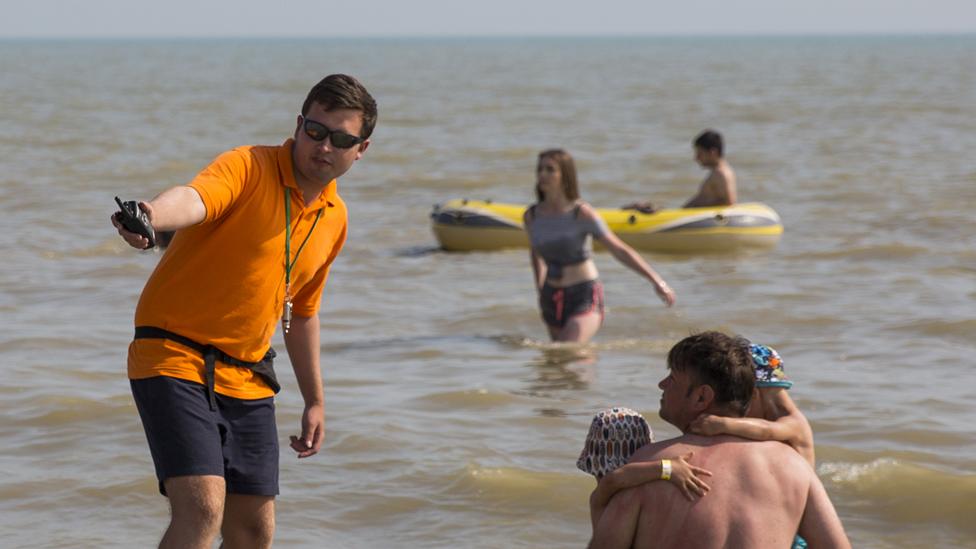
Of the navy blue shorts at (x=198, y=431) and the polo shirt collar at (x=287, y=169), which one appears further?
the polo shirt collar at (x=287, y=169)

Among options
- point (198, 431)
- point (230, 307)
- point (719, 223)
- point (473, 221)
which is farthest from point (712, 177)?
point (198, 431)

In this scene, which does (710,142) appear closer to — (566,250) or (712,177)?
(712,177)

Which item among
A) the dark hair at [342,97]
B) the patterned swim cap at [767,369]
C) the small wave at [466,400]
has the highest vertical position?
the dark hair at [342,97]

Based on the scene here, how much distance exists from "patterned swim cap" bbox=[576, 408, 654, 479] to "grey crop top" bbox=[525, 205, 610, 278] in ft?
18.0

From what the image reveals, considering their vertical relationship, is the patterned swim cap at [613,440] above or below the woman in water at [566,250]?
below

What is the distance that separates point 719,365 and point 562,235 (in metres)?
5.74

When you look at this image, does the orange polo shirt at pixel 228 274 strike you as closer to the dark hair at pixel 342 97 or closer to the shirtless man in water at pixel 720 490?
the dark hair at pixel 342 97

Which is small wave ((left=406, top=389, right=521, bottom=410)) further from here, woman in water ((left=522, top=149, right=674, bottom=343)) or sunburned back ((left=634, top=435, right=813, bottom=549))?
sunburned back ((left=634, top=435, right=813, bottom=549))

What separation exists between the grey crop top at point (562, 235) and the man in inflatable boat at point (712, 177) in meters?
4.54

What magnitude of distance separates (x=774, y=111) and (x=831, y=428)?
34.8 metres

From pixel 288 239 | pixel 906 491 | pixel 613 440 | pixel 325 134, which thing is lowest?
pixel 906 491

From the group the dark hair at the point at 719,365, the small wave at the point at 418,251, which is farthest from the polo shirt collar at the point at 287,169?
the small wave at the point at 418,251

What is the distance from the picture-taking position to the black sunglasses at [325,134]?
13.1 ft

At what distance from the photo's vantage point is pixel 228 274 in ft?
12.9
